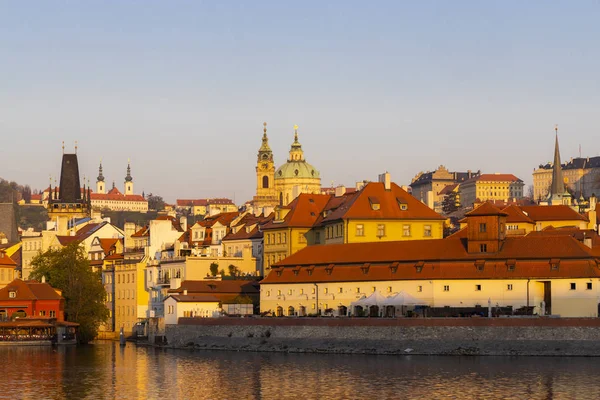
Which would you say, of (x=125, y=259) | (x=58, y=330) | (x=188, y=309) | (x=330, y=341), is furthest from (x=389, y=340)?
(x=125, y=259)

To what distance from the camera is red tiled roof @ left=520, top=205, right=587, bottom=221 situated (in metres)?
134

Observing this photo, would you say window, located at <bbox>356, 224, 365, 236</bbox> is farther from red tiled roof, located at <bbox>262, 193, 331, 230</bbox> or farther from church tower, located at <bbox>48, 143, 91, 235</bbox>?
church tower, located at <bbox>48, 143, 91, 235</bbox>

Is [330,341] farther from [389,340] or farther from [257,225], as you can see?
[257,225]

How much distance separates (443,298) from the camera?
3698 inches

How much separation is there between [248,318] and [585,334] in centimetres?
2696

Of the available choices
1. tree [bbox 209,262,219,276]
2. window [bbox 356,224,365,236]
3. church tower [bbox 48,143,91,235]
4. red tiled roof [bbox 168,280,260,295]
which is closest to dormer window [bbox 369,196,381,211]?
window [bbox 356,224,365,236]

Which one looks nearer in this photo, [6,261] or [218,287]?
[218,287]

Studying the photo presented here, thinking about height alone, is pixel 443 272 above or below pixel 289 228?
below

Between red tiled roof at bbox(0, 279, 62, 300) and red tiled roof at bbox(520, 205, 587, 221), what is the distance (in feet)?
161

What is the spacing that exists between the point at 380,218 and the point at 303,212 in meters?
10.5

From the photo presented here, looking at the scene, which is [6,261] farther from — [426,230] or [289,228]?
[426,230]

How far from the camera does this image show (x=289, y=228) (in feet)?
386

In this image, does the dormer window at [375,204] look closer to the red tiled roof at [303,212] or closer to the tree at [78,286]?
the red tiled roof at [303,212]

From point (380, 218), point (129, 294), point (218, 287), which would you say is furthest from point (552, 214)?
point (129, 294)
